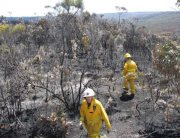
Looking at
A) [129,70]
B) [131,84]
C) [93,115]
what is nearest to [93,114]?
[93,115]

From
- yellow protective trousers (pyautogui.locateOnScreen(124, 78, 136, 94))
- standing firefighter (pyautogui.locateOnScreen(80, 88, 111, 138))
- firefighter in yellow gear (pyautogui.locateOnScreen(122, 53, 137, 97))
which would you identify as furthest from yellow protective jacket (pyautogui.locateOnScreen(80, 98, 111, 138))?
yellow protective trousers (pyautogui.locateOnScreen(124, 78, 136, 94))

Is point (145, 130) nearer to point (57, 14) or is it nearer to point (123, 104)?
point (123, 104)

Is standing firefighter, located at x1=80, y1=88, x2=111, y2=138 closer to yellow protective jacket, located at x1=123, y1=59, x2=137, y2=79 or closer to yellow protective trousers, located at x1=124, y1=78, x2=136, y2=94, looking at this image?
yellow protective jacket, located at x1=123, y1=59, x2=137, y2=79

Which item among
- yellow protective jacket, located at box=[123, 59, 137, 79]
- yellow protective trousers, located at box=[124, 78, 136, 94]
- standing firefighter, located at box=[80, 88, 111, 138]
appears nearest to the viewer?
standing firefighter, located at box=[80, 88, 111, 138]

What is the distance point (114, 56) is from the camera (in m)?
30.4

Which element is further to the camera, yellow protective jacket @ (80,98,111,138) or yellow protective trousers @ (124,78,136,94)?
yellow protective trousers @ (124,78,136,94)

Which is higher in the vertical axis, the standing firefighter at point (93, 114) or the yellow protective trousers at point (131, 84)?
the standing firefighter at point (93, 114)

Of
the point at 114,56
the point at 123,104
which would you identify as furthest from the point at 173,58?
the point at 114,56

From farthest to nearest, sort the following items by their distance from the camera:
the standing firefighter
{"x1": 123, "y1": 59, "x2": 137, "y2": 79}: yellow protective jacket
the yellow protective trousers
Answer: the yellow protective trousers → {"x1": 123, "y1": 59, "x2": 137, "y2": 79}: yellow protective jacket → the standing firefighter

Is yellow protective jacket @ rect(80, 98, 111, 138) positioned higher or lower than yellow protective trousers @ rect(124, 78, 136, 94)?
higher

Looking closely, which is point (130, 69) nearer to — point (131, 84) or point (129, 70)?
point (129, 70)

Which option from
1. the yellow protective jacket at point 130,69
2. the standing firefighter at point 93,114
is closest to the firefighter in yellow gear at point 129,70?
the yellow protective jacket at point 130,69

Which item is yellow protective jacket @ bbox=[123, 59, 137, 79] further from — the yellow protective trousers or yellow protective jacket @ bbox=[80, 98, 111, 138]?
yellow protective jacket @ bbox=[80, 98, 111, 138]

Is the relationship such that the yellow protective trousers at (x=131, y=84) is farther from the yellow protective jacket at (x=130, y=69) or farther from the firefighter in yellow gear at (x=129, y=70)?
the yellow protective jacket at (x=130, y=69)
